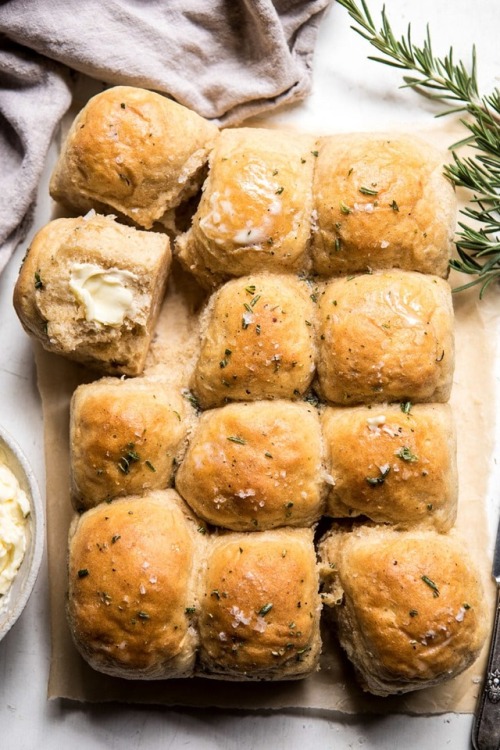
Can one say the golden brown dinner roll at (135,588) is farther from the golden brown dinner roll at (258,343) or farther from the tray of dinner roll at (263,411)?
the golden brown dinner roll at (258,343)

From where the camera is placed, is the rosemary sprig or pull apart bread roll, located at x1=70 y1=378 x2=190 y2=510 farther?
the rosemary sprig

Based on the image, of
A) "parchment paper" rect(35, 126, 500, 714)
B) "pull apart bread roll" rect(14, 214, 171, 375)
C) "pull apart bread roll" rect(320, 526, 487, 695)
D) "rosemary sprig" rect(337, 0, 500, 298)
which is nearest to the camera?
"pull apart bread roll" rect(320, 526, 487, 695)

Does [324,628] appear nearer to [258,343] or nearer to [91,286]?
[258,343]

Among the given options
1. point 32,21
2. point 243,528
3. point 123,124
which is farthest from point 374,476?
point 32,21

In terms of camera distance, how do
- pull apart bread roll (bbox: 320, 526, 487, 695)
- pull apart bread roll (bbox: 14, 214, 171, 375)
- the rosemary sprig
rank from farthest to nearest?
the rosemary sprig
pull apart bread roll (bbox: 14, 214, 171, 375)
pull apart bread roll (bbox: 320, 526, 487, 695)

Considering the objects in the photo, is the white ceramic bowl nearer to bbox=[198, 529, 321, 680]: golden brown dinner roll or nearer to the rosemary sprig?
bbox=[198, 529, 321, 680]: golden brown dinner roll

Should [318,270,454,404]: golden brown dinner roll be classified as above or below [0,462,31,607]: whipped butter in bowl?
above

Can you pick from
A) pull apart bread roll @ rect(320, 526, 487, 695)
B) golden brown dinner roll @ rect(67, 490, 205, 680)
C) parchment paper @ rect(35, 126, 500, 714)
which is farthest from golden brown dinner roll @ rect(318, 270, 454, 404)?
golden brown dinner roll @ rect(67, 490, 205, 680)
